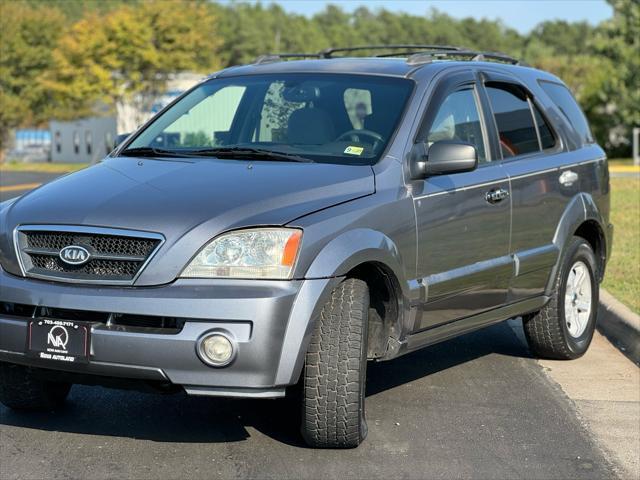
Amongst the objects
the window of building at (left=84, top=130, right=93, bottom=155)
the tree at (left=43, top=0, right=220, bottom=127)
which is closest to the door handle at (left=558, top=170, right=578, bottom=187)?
the tree at (left=43, top=0, right=220, bottom=127)

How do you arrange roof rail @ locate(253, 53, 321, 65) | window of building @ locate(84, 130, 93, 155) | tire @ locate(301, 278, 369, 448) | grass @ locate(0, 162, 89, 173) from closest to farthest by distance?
tire @ locate(301, 278, 369, 448)
roof rail @ locate(253, 53, 321, 65)
grass @ locate(0, 162, 89, 173)
window of building @ locate(84, 130, 93, 155)

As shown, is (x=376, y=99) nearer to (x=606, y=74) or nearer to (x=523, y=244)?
(x=523, y=244)

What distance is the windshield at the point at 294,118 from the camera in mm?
5586

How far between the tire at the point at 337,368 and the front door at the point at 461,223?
2.22 feet

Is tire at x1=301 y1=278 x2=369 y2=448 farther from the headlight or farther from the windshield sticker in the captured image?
the windshield sticker

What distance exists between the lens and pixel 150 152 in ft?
19.1

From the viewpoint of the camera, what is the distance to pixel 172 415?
562cm

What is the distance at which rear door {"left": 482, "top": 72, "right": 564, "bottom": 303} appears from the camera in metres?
6.33

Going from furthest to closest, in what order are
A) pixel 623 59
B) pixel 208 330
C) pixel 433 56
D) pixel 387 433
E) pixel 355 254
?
pixel 623 59
pixel 433 56
pixel 387 433
pixel 355 254
pixel 208 330

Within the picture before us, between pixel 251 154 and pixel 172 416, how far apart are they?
4.60 feet

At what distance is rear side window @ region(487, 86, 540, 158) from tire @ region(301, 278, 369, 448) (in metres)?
2.01

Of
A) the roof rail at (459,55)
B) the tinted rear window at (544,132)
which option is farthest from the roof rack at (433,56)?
the tinted rear window at (544,132)

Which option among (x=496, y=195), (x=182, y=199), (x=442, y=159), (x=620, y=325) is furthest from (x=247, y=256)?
(x=620, y=325)

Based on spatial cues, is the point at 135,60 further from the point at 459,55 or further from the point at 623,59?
the point at 459,55
